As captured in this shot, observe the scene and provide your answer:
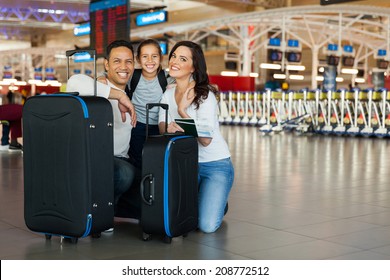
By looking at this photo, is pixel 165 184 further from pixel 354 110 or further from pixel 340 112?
pixel 340 112

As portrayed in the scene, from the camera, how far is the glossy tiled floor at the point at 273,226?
370 cm

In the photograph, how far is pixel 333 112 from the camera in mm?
18562

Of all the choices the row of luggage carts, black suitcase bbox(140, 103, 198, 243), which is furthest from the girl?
the row of luggage carts

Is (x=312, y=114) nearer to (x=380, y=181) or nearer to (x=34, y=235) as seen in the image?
(x=380, y=181)

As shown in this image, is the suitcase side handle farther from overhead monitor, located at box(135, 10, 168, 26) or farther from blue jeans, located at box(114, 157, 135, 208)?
overhead monitor, located at box(135, 10, 168, 26)

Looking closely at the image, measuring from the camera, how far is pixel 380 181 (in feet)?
24.1

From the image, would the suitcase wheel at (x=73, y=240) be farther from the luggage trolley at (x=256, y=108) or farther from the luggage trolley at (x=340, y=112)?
the luggage trolley at (x=256, y=108)

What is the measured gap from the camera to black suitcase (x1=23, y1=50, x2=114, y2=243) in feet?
12.1

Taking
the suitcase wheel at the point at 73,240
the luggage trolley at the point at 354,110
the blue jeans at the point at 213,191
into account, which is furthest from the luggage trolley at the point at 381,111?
the suitcase wheel at the point at 73,240

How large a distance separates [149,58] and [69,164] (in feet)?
3.49

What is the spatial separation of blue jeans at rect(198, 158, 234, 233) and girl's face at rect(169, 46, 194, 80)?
654mm

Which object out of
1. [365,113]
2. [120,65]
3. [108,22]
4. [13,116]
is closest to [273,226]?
[120,65]

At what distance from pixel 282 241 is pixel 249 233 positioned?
1.04ft

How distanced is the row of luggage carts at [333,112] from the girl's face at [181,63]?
12961mm
